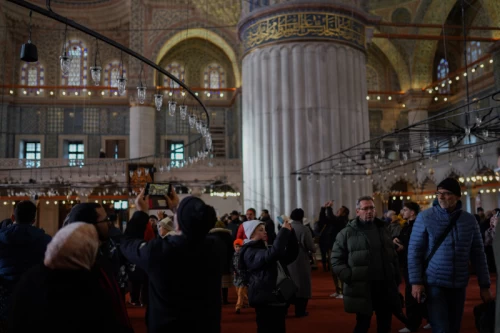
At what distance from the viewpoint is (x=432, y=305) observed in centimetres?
329

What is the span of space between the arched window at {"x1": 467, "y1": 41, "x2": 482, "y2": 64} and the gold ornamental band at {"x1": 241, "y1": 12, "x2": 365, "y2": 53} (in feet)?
27.9

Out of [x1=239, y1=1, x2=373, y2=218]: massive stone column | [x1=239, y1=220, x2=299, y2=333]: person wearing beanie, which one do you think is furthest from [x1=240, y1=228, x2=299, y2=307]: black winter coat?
[x1=239, y1=1, x2=373, y2=218]: massive stone column

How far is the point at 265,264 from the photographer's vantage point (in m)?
3.35

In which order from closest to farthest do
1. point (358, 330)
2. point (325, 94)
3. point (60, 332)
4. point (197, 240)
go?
point (60, 332) → point (197, 240) → point (358, 330) → point (325, 94)

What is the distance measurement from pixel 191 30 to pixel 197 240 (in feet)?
66.1

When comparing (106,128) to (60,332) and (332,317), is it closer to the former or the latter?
(332,317)

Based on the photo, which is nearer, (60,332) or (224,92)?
(60,332)

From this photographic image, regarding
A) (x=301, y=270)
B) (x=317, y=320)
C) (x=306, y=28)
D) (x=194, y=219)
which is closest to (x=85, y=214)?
(x=194, y=219)

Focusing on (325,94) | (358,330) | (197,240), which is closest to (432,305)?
(358,330)

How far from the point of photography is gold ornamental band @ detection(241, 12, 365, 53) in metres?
12.1

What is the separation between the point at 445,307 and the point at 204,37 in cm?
2014

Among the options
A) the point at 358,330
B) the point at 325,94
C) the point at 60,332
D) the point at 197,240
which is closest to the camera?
the point at 60,332

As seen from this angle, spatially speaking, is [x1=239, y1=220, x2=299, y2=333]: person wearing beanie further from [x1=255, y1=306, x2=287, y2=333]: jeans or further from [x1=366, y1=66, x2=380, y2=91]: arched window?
[x1=366, y1=66, x2=380, y2=91]: arched window

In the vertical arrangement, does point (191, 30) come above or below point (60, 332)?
above
